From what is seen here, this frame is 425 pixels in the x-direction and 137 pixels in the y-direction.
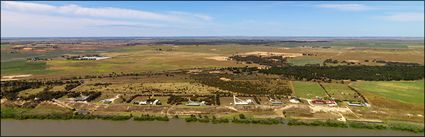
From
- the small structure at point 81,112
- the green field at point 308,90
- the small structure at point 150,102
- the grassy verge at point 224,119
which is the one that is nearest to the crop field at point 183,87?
the small structure at point 150,102

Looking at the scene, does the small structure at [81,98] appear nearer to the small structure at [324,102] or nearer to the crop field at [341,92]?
the small structure at [324,102]

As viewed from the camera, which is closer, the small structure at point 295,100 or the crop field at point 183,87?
the small structure at point 295,100

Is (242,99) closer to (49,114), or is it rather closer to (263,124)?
(263,124)

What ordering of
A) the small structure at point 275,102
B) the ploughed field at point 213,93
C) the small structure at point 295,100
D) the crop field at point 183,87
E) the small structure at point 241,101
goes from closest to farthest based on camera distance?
the ploughed field at point 213,93
the small structure at point 241,101
the small structure at point 275,102
the small structure at point 295,100
the crop field at point 183,87

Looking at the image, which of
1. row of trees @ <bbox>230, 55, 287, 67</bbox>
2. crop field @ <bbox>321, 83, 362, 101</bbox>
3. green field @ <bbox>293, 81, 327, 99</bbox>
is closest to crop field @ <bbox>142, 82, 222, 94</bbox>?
green field @ <bbox>293, 81, 327, 99</bbox>

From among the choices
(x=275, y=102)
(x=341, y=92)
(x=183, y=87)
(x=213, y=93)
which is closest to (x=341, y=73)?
(x=341, y=92)

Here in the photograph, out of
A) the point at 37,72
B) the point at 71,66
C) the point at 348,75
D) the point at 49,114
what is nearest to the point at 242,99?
the point at 49,114
